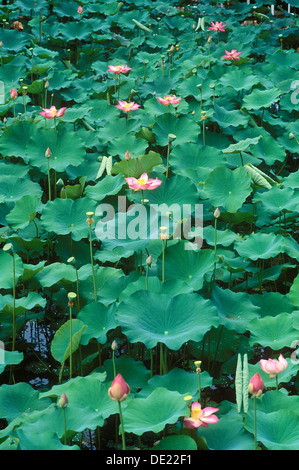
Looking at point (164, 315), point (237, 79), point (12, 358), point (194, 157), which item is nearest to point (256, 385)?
point (164, 315)

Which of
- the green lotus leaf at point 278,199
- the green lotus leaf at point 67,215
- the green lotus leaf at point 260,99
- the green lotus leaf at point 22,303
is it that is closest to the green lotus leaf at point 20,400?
the green lotus leaf at point 22,303

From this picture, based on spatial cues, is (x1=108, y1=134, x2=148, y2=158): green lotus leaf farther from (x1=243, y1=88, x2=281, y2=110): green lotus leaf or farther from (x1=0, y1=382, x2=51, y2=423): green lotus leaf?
(x1=0, y1=382, x2=51, y2=423): green lotus leaf

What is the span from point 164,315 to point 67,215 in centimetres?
71

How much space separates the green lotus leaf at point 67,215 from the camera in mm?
2072

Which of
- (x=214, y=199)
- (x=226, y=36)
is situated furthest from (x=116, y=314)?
(x=226, y=36)

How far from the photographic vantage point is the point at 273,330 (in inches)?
64.6

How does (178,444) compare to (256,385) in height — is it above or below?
below

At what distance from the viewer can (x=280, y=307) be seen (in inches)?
71.8

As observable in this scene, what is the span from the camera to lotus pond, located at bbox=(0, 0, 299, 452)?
136 cm

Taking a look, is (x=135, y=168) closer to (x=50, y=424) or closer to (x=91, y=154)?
(x=91, y=154)

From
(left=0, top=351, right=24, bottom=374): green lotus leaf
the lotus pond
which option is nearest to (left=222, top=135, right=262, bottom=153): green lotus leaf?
the lotus pond

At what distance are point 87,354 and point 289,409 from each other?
67 centimetres

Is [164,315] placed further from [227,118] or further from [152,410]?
[227,118]

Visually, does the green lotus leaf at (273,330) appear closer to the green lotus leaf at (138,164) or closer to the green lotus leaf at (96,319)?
the green lotus leaf at (96,319)
